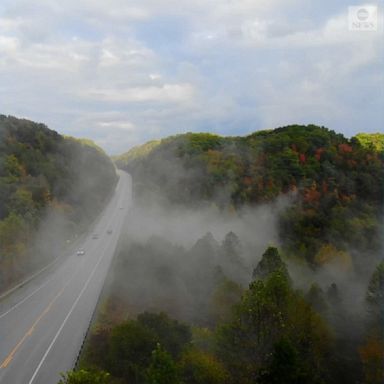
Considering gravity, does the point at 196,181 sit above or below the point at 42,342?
above

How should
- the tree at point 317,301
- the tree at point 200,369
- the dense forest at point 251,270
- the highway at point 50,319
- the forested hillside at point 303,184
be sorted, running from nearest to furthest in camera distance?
the tree at point 200,369
the dense forest at point 251,270
the highway at point 50,319
the tree at point 317,301
the forested hillside at point 303,184

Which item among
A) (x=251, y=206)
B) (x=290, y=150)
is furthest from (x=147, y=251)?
(x=290, y=150)

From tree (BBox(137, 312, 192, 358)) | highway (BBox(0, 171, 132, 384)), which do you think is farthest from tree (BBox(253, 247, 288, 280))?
highway (BBox(0, 171, 132, 384))

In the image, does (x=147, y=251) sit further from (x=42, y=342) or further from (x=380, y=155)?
(x=380, y=155)

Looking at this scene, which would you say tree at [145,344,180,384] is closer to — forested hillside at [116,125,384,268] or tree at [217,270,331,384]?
tree at [217,270,331,384]

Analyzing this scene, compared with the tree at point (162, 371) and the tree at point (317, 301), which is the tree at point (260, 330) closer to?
the tree at point (162, 371)

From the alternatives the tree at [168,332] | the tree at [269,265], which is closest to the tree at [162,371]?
the tree at [168,332]
